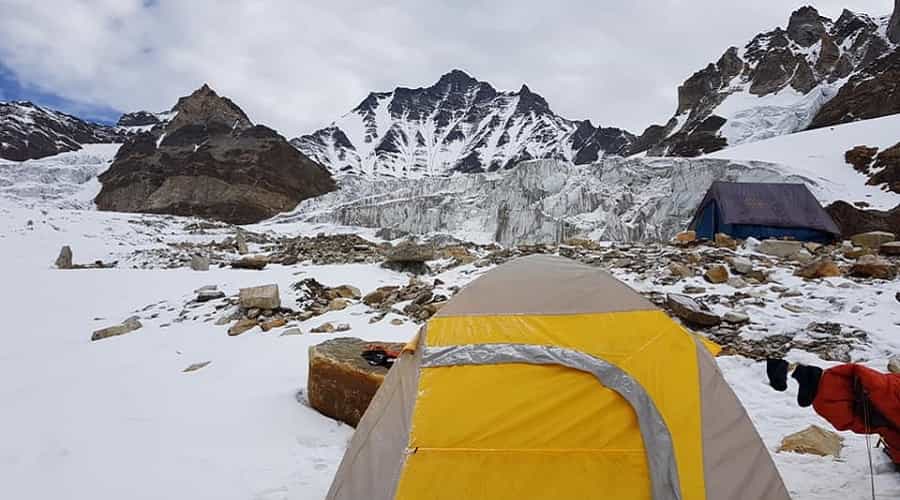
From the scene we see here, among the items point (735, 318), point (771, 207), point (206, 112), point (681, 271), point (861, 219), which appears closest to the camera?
point (735, 318)

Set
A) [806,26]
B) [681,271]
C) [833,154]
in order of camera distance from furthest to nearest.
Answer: [806,26] → [833,154] → [681,271]

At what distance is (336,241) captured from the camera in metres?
19.7

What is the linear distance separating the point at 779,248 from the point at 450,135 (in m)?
161

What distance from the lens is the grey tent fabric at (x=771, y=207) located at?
1444cm

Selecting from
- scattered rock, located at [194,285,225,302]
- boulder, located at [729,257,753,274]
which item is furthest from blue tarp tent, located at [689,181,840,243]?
scattered rock, located at [194,285,225,302]

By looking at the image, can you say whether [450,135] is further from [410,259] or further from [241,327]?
[241,327]

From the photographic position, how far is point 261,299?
27.8 ft

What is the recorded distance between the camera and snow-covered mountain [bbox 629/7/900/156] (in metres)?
52.9

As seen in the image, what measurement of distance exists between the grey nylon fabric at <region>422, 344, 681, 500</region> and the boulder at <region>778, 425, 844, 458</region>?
6.34 feet

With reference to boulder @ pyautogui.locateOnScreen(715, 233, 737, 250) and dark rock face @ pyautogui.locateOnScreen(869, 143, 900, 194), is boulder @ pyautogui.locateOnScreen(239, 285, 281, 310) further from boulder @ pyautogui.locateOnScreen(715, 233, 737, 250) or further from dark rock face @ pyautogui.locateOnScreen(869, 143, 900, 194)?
dark rock face @ pyautogui.locateOnScreen(869, 143, 900, 194)

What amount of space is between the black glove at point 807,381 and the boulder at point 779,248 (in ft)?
29.8

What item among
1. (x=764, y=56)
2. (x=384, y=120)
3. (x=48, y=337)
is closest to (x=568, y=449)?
(x=48, y=337)

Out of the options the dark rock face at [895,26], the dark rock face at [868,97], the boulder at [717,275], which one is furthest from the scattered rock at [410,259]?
the dark rock face at [895,26]

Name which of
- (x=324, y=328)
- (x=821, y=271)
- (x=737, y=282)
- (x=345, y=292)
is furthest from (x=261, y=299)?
(x=821, y=271)
